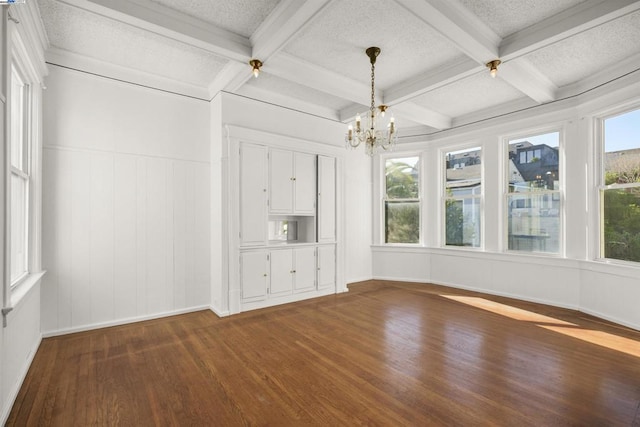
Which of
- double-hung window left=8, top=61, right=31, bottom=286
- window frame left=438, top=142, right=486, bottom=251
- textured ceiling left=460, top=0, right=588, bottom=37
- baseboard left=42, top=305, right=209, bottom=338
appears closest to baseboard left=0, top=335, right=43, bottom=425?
baseboard left=42, top=305, right=209, bottom=338

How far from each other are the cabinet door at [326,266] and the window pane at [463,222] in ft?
7.55

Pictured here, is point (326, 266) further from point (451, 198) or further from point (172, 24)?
point (172, 24)

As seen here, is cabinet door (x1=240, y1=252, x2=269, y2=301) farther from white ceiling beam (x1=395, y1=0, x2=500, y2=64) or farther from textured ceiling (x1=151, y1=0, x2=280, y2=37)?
white ceiling beam (x1=395, y1=0, x2=500, y2=64)

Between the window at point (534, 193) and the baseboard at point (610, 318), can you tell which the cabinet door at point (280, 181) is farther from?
the baseboard at point (610, 318)

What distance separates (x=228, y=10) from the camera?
2.79 metres

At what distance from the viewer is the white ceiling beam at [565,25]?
254 centimetres

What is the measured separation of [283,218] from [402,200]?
253cm

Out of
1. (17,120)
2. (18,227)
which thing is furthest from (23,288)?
(17,120)

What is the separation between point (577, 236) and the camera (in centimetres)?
435

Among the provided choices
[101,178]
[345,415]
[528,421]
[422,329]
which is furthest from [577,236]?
[101,178]

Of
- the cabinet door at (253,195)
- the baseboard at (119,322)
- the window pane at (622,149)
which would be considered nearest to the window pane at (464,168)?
the window pane at (622,149)

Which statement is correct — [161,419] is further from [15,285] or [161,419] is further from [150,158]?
[150,158]

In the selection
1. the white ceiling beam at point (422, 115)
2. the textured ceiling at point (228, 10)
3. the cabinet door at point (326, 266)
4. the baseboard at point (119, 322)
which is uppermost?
the textured ceiling at point (228, 10)

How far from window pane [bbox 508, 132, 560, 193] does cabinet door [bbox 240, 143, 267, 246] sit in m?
3.99
